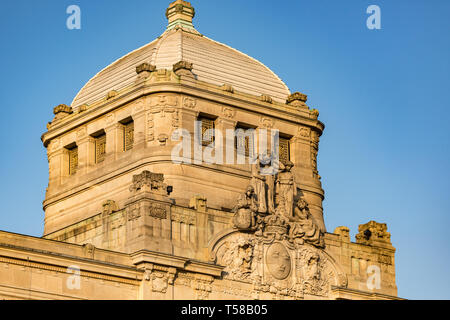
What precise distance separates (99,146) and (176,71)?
683 cm

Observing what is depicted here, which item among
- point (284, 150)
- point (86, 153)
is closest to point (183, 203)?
point (86, 153)

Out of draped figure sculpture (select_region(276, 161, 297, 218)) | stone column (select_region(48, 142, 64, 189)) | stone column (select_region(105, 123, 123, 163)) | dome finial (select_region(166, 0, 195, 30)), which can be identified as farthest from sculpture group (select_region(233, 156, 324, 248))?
dome finial (select_region(166, 0, 195, 30))

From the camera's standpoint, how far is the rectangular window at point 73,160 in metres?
77.0

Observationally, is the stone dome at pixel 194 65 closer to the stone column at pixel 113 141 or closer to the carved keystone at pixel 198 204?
the stone column at pixel 113 141

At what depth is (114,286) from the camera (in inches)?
2514

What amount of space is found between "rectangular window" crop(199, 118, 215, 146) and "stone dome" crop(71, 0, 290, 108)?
2.79 m

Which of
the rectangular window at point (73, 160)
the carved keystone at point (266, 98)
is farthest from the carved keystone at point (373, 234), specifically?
the rectangular window at point (73, 160)

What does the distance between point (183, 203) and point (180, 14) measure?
17009mm

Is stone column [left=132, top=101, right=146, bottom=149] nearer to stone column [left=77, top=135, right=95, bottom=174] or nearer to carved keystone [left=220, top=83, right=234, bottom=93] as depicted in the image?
stone column [left=77, top=135, right=95, bottom=174]

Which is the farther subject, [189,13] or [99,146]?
[189,13]

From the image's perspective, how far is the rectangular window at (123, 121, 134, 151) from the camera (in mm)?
73562
